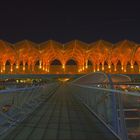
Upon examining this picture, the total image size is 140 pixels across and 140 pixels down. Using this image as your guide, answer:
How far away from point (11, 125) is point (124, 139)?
3.99 m

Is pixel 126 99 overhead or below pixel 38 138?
overhead

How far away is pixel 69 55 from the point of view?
127m

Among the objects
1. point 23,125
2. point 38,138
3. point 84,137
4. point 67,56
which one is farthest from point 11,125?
point 67,56

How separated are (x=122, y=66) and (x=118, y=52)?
1128 centimetres

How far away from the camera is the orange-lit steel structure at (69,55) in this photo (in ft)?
369

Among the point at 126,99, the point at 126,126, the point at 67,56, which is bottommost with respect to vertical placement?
the point at 126,126

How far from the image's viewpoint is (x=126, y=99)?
5.71 m

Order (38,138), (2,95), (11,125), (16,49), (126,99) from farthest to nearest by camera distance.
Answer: (16,49), (11,125), (2,95), (38,138), (126,99)

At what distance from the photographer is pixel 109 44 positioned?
113 metres

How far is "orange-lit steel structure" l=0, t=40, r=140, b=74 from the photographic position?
11244 centimetres

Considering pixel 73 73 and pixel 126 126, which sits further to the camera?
pixel 73 73

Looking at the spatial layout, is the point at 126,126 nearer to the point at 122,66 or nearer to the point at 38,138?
the point at 38,138

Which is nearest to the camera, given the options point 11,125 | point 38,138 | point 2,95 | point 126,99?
point 126,99

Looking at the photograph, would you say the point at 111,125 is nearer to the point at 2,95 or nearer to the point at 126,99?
the point at 126,99
